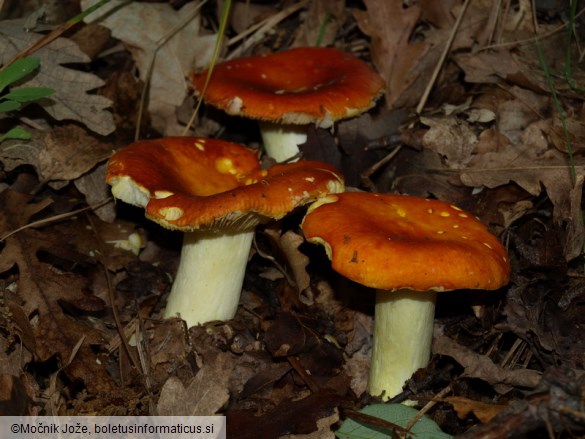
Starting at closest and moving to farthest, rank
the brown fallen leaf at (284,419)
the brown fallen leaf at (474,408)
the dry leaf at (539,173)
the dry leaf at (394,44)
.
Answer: the brown fallen leaf at (474,408), the brown fallen leaf at (284,419), the dry leaf at (539,173), the dry leaf at (394,44)

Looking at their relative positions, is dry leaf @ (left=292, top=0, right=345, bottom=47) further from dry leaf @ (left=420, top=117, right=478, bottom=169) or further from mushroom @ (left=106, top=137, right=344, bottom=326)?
mushroom @ (left=106, top=137, right=344, bottom=326)

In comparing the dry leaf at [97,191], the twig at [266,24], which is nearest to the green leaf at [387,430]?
the dry leaf at [97,191]

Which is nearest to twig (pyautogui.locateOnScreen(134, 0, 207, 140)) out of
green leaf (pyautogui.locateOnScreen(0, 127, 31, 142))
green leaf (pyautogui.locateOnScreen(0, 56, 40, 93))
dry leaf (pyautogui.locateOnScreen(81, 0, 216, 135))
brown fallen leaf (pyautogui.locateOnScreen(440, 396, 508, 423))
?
dry leaf (pyautogui.locateOnScreen(81, 0, 216, 135))

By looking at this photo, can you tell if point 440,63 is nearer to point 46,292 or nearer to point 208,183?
point 208,183

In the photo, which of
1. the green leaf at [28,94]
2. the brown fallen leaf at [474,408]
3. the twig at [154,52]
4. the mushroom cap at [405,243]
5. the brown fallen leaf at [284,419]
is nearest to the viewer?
the mushroom cap at [405,243]

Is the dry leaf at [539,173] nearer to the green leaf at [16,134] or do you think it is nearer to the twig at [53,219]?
the twig at [53,219]

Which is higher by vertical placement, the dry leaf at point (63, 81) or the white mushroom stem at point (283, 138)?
the dry leaf at point (63, 81)
